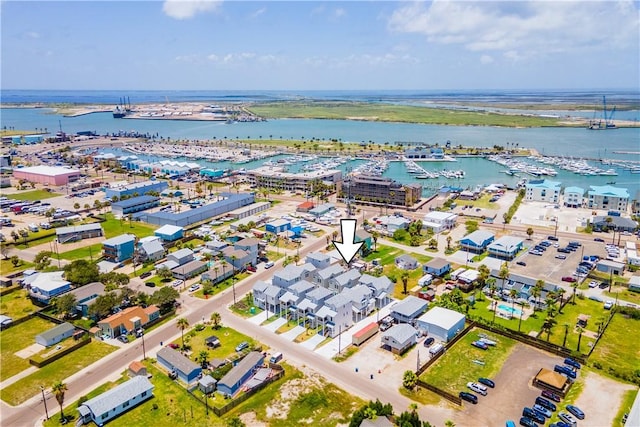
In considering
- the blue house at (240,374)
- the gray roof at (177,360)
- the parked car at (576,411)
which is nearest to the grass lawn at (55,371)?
the gray roof at (177,360)

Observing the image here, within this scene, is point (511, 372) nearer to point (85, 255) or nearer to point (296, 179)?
point (85, 255)

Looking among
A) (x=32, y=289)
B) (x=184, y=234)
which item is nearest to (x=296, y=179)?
(x=184, y=234)

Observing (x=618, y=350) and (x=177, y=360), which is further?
(x=618, y=350)

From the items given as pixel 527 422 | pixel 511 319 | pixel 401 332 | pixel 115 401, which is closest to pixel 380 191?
pixel 511 319

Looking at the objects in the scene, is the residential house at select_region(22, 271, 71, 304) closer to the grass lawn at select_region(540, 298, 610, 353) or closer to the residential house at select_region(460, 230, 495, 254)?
the grass lawn at select_region(540, 298, 610, 353)

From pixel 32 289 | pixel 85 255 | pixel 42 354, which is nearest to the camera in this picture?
pixel 42 354

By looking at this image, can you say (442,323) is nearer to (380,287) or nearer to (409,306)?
(409,306)

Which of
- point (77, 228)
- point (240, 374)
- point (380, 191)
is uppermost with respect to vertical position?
point (380, 191)
